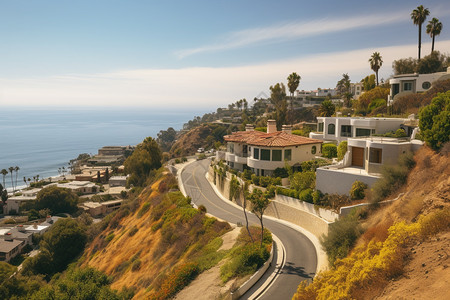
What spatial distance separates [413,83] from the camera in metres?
46.6

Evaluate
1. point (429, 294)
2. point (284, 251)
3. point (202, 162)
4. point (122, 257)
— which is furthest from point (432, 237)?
point (202, 162)

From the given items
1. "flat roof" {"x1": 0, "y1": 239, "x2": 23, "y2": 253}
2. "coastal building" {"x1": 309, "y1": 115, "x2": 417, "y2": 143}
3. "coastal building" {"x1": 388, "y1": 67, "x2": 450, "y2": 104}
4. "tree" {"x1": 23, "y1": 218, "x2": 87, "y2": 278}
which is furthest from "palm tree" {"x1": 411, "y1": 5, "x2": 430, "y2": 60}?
"flat roof" {"x1": 0, "y1": 239, "x2": 23, "y2": 253}

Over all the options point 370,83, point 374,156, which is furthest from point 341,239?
point 370,83

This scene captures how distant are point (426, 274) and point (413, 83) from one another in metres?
43.3

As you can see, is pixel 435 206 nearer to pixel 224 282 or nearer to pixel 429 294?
pixel 429 294

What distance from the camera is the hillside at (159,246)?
2372cm

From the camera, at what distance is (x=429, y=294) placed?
10000 millimetres

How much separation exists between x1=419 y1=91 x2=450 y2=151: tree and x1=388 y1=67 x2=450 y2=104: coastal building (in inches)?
920

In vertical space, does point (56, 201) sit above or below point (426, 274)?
below

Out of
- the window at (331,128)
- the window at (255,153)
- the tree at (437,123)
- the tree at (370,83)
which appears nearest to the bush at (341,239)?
the tree at (437,123)

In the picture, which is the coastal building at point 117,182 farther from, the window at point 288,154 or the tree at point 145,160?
the window at point 288,154

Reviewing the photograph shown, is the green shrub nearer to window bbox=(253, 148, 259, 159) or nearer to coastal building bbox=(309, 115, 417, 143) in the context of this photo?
window bbox=(253, 148, 259, 159)

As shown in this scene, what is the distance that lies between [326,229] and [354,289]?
40.1 ft

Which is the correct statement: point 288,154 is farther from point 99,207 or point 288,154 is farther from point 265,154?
point 99,207
